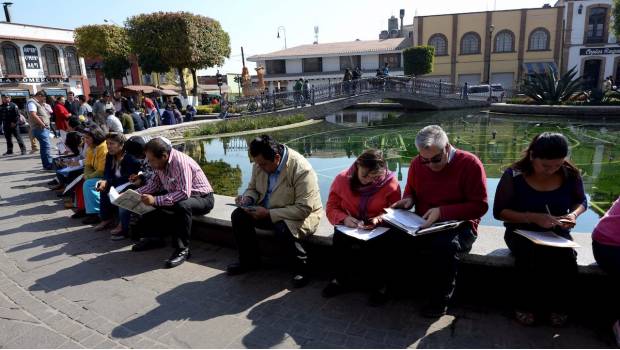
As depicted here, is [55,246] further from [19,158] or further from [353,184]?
[19,158]

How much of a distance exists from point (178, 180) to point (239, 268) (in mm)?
1109

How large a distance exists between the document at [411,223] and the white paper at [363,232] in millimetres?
105

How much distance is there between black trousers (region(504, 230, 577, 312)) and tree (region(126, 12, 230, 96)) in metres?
22.7

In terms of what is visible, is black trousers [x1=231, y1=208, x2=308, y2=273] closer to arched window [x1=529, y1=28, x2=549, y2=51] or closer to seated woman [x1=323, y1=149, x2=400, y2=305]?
seated woman [x1=323, y1=149, x2=400, y2=305]

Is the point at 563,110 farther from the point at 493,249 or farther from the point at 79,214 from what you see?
the point at 79,214

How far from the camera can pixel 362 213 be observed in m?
3.35

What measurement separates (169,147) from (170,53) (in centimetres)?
2049

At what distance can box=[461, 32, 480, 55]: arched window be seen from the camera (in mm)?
37562

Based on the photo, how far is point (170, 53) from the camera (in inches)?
889

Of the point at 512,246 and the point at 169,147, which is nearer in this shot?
the point at 512,246

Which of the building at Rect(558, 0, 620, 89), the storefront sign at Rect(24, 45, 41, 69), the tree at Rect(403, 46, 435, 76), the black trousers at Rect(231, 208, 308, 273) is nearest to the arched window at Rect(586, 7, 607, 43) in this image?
the building at Rect(558, 0, 620, 89)

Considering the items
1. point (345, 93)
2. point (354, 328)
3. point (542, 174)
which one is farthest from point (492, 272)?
point (345, 93)

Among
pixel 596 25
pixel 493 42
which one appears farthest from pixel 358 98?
pixel 596 25

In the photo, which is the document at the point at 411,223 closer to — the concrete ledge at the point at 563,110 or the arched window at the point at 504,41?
the concrete ledge at the point at 563,110
